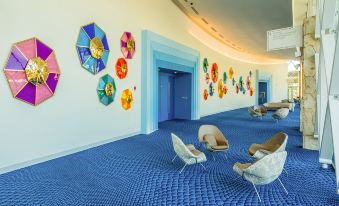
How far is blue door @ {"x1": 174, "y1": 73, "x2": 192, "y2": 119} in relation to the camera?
1074cm

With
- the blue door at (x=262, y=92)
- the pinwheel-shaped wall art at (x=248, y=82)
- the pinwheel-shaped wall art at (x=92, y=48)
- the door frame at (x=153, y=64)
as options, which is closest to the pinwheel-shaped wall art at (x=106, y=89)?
the pinwheel-shaped wall art at (x=92, y=48)

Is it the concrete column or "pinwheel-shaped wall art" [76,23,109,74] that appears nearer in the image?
"pinwheel-shaped wall art" [76,23,109,74]

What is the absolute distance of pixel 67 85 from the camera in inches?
198

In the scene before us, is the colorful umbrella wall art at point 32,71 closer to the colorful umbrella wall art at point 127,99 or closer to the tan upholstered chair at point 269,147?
the colorful umbrella wall art at point 127,99

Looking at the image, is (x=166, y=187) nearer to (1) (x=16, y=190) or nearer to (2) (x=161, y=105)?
(1) (x=16, y=190)

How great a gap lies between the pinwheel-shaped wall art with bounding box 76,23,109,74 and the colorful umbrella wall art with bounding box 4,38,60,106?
2.46 ft

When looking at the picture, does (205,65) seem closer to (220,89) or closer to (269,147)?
(220,89)

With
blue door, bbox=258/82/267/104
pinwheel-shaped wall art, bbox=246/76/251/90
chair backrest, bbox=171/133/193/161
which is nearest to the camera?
chair backrest, bbox=171/133/193/161

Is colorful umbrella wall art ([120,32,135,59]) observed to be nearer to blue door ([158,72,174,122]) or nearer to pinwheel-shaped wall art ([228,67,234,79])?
blue door ([158,72,174,122])

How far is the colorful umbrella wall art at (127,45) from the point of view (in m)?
6.63

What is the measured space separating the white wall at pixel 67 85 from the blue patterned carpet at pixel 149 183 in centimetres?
48

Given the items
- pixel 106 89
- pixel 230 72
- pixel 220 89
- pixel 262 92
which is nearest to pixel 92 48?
pixel 106 89

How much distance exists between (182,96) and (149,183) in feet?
25.1

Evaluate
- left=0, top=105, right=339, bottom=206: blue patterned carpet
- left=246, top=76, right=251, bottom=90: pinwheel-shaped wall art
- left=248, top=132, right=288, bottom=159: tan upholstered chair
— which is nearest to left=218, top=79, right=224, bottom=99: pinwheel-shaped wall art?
left=246, top=76, right=251, bottom=90: pinwheel-shaped wall art
